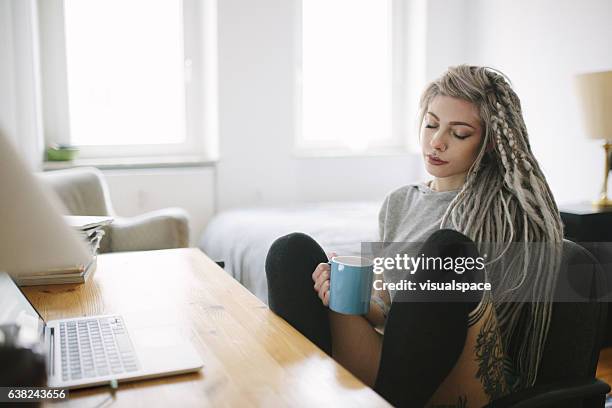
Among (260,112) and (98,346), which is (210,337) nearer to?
(98,346)

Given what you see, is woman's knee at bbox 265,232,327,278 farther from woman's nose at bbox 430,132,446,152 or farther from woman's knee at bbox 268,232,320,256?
woman's nose at bbox 430,132,446,152

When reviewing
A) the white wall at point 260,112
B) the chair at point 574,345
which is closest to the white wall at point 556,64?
the white wall at point 260,112

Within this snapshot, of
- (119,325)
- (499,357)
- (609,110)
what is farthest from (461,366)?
(609,110)

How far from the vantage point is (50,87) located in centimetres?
340

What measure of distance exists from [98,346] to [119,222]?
1841mm

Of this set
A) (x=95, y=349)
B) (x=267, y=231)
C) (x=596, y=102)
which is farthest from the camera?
(x=267, y=231)

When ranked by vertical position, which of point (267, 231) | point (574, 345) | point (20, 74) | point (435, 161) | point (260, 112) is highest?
point (20, 74)

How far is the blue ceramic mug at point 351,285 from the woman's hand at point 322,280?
6 cm

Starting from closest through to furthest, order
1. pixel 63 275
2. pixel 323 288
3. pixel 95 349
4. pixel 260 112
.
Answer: pixel 95 349 → pixel 323 288 → pixel 63 275 → pixel 260 112

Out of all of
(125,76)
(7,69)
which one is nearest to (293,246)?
(7,69)

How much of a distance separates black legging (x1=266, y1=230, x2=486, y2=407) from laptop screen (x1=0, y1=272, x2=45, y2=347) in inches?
16.2

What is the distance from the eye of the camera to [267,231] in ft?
9.32

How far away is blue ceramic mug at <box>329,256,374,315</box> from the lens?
1053mm

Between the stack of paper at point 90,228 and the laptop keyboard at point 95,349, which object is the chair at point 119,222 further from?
the laptop keyboard at point 95,349
